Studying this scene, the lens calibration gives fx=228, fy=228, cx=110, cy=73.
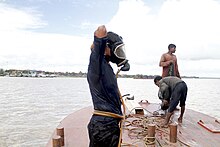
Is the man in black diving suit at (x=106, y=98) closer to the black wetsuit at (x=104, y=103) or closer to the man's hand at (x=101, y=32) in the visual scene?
the black wetsuit at (x=104, y=103)

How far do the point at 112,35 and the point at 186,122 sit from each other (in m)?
3.51

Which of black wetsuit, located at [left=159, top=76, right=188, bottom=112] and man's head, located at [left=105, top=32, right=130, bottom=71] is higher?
man's head, located at [left=105, top=32, right=130, bottom=71]

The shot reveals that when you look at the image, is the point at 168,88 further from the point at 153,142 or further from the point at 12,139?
the point at 12,139

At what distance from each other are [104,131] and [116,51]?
574 mm

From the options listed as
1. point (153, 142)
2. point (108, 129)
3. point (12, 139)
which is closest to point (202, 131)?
point (153, 142)

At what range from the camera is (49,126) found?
380 inches

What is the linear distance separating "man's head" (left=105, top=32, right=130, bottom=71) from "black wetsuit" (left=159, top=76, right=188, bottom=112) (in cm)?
243

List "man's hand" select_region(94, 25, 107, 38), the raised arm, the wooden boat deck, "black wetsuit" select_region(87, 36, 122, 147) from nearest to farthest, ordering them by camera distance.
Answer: "man's hand" select_region(94, 25, 107, 38) → "black wetsuit" select_region(87, 36, 122, 147) → the wooden boat deck → the raised arm

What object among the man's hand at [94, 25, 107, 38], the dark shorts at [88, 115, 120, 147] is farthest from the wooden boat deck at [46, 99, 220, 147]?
the man's hand at [94, 25, 107, 38]

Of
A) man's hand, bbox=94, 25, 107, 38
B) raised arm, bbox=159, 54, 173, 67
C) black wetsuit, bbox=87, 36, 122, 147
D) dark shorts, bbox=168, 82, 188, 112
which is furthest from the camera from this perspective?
raised arm, bbox=159, 54, 173, 67

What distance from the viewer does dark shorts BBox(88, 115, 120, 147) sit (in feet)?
5.28

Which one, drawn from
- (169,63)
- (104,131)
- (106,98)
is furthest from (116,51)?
(169,63)

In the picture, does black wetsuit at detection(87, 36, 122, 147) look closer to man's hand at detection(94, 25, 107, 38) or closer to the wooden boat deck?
man's hand at detection(94, 25, 107, 38)

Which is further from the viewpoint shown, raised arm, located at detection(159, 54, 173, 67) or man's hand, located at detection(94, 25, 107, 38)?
raised arm, located at detection(159, 54, 173, 67)
